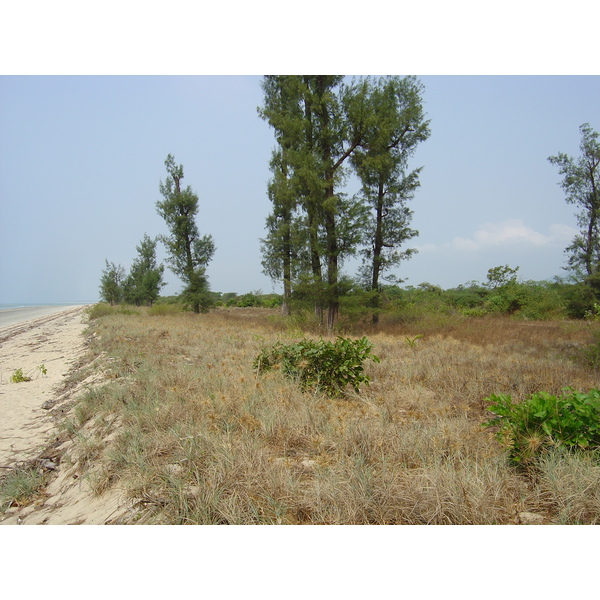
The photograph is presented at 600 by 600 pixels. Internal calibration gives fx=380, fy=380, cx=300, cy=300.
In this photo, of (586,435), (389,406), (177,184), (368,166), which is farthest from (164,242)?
(586,435)

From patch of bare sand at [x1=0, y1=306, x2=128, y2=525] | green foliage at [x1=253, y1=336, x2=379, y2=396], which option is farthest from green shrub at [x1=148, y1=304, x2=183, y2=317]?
green foliage at [x1=253, y1=336, x2=379, y2=396]

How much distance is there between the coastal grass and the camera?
93.7 inches

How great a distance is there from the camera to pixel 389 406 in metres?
4.43

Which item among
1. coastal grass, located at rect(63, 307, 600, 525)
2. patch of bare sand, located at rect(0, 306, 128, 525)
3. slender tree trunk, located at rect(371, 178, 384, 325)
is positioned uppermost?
slender tree trunk, located at rect(371, 178, 384, 325)

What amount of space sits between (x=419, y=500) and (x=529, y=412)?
1.24 m

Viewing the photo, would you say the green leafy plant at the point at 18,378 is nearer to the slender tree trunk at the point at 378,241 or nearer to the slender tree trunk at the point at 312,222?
the slender tree trunk at the point at 312,222

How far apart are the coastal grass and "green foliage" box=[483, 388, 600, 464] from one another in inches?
4.0

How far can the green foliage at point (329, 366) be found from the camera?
5152mm

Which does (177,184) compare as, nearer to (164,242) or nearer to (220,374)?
(164,242)

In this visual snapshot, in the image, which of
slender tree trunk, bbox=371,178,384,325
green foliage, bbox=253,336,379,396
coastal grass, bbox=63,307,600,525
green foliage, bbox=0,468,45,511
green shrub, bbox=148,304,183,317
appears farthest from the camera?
green shrub, bbox=148,304,183,317

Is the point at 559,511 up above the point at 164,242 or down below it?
below

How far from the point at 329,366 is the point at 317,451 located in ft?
6.75

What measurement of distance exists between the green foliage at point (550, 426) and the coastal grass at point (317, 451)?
0.10 m

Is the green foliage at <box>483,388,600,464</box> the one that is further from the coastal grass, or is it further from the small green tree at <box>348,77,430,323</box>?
the small green tree at <box>348,77,430,323</box>
